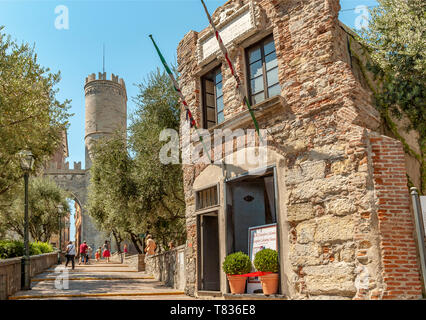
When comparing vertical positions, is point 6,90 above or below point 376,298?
above

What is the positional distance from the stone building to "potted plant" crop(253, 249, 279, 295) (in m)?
0.19

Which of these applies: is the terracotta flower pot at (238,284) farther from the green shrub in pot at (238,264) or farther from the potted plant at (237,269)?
the green shrub in pot at (238,264)

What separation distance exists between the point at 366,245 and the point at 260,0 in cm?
615

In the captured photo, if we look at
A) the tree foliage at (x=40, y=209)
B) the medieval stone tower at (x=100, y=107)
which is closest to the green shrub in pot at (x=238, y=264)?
the tree foliage at (x=40, y=209)

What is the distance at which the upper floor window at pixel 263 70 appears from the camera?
922cm

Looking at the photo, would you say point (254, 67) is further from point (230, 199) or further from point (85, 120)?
point (85, 120)

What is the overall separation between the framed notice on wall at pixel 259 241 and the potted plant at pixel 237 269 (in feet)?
0.60

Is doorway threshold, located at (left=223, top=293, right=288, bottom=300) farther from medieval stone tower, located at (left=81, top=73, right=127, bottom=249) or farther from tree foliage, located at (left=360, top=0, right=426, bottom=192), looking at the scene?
medieval stone tower, located at (left=81, top=73, right=127, bottom=249)

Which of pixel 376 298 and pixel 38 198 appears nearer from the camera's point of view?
A: pixel 376 298

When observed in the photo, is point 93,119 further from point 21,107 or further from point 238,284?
point 238,284

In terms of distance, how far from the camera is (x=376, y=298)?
21.3 ft

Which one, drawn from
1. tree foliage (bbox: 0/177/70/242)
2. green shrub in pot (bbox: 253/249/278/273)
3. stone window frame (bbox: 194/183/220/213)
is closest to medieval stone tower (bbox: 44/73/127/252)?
tree foliage (bbox: 0/177/70/242)

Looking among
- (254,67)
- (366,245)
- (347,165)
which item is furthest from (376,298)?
(254,67)

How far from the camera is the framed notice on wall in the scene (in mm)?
8641
